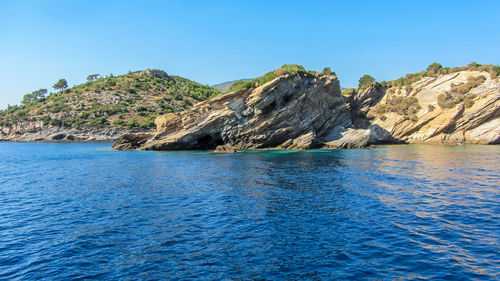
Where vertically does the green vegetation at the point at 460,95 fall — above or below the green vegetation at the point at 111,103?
below

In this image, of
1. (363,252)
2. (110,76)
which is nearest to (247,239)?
(363,252)

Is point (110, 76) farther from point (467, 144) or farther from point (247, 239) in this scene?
point (247, 239)

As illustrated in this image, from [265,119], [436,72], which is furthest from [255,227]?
[436,72]

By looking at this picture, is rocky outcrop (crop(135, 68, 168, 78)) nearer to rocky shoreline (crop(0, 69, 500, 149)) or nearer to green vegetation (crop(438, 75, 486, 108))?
rocky shoreline (crop(0, 69, 500, 149))

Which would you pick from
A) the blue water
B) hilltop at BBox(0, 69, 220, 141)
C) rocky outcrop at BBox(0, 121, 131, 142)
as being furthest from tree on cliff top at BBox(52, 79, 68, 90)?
the blue water

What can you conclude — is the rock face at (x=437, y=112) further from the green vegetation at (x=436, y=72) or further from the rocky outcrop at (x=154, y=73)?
the rocky outcrop at (x=154, y=73)

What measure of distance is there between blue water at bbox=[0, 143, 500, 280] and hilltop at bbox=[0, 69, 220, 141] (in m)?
92.0

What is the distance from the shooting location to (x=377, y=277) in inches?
435

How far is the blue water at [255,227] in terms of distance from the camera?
467 inches

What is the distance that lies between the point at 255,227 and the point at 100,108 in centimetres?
12965

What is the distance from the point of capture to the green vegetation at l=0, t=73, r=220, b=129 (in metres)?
121

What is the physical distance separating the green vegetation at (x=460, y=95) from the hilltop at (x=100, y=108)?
309 feet

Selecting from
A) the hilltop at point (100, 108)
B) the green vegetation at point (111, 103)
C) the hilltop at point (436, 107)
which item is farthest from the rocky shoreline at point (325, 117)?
the green vegetation at point (111, 103)

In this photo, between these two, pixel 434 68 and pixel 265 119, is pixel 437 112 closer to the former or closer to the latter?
pixel 434 68
